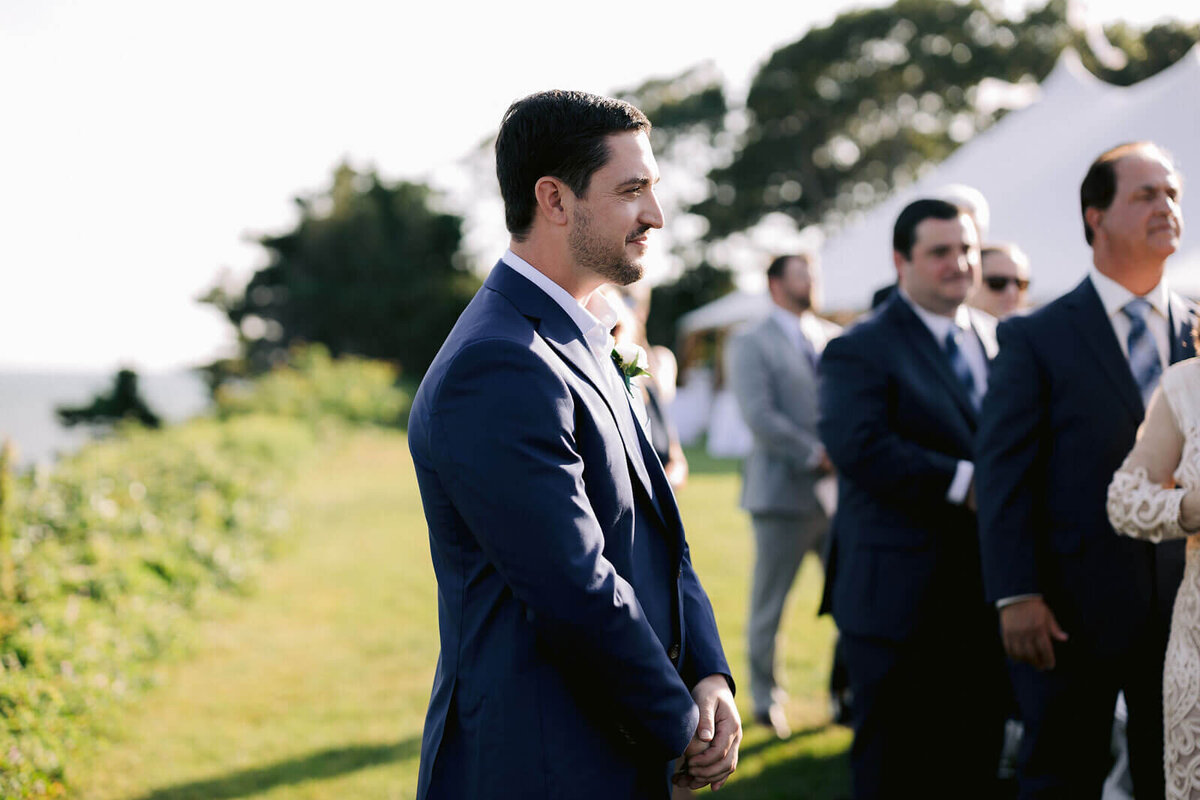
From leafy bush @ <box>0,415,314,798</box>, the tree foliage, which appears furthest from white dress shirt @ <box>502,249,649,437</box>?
the tree foliage

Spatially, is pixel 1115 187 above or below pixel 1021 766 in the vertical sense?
above

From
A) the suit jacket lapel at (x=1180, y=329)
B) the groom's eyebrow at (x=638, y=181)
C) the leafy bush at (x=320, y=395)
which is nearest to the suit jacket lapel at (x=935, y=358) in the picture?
the suit jacket lapel at (x=1180, y=329)

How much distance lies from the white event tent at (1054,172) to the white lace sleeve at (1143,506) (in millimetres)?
4608

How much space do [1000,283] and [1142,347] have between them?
6.65ft

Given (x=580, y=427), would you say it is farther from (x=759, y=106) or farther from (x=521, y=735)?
(x=759, y=106)

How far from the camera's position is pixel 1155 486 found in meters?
2.33

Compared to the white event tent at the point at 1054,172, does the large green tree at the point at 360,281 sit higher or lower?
→ higher

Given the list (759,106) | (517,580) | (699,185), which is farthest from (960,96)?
(517,580)

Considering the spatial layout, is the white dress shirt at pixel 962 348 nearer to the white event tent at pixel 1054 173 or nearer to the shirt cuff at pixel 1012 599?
the shirt cuff at pixel 1012 599

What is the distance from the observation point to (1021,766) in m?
2.88

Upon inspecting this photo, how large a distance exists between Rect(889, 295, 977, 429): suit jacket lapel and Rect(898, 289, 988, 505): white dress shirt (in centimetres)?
3

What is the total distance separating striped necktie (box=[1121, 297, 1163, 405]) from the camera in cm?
283

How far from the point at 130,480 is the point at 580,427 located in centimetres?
796

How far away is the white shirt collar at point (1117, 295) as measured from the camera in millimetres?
2848
